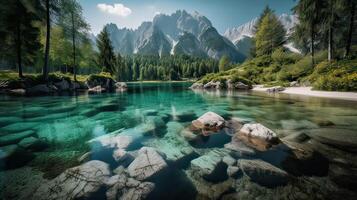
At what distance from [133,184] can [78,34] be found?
38782 mm

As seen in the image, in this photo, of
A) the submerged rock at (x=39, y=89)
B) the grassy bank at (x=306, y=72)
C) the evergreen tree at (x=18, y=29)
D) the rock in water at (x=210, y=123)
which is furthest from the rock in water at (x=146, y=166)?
the evergreen tree at (x=18, y=29)

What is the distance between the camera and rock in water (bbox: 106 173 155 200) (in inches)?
135

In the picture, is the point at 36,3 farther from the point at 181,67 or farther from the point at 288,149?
the point at 181,67

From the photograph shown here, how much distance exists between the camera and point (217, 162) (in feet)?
16.2

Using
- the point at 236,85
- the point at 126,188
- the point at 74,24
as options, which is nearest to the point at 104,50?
the point at 74,24

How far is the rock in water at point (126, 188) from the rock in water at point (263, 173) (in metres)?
2.57

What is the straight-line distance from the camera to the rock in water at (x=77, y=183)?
3.46 meters

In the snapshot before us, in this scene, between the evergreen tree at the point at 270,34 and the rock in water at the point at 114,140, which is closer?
the rock in water at the point at 114,140

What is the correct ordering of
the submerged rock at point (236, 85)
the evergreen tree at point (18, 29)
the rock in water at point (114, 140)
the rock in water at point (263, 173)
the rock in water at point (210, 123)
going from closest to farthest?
the rock in water at point (263, 173)
the rock in water at point (114, 140)
the rock in water at point (210, 123)
the evergreen tree at point (18, 29)
the submerged rock at point (236, 85)

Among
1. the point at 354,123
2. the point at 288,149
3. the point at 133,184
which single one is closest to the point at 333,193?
the point at 288,149

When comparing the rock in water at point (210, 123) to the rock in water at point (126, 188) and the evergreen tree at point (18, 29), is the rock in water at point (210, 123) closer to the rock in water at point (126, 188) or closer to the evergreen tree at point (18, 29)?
the rock in water at point (126, 188)

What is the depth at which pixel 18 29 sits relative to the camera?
23469 mm

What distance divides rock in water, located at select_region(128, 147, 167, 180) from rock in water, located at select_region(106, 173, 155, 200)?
24cm

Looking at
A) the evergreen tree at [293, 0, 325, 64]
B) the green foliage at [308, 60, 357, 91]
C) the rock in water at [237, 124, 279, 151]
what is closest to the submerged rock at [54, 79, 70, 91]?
the rock in water at [237, 124, 279, 151]
